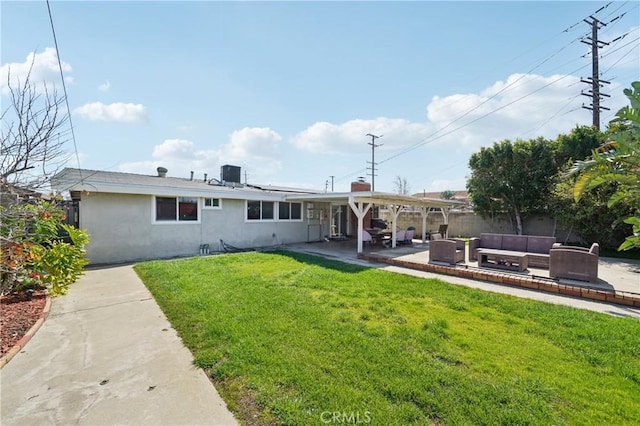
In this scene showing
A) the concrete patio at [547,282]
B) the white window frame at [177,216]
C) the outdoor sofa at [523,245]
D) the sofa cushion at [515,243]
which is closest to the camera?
the concrete patio at [547,282]

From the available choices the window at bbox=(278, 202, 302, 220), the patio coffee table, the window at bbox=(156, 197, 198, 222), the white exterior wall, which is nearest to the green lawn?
the patio coffee table

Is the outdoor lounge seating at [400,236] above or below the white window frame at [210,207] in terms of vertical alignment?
below

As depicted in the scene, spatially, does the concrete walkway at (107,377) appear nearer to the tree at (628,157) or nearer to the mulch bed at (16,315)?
the mulch bed at (16,315)

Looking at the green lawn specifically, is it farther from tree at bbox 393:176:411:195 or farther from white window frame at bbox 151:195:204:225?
tree at bbox 393:176:411:195

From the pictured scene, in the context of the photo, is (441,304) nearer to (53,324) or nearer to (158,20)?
(53,324)

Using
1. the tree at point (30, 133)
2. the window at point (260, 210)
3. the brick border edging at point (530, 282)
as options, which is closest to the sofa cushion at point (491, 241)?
the brick border edging at point (530, 282)

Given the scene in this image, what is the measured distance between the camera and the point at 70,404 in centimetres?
270

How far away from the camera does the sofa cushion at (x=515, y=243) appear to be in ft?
29.4

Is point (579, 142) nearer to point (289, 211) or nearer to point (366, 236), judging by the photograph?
point (366, 236)

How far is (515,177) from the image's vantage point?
14.2 m

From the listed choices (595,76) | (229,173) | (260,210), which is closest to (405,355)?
(260,210)

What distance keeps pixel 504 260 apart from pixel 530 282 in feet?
5.61

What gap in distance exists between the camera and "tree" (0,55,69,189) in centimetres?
341

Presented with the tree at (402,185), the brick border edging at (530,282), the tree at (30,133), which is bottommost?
the brick border edging at (530,282)
